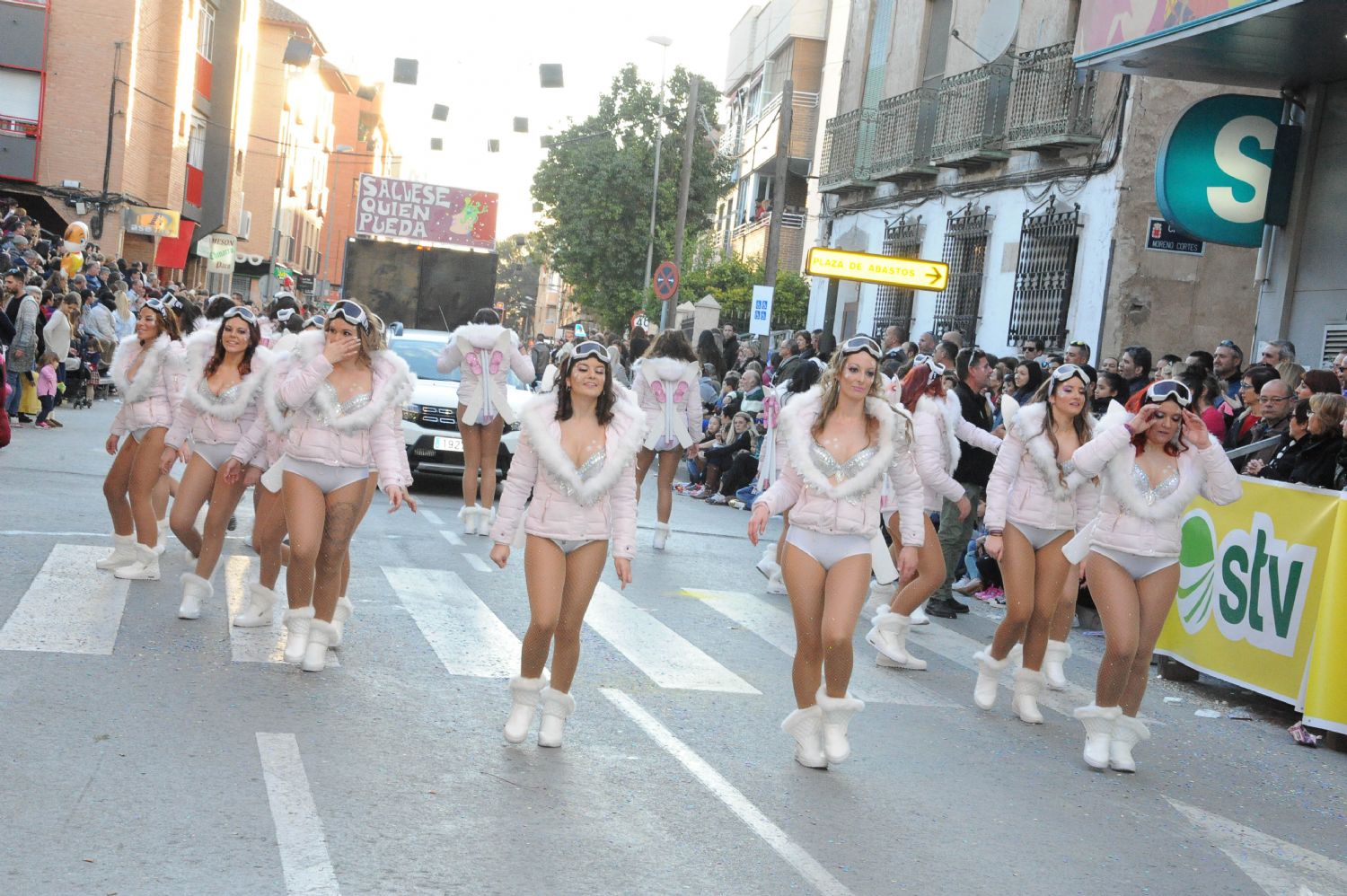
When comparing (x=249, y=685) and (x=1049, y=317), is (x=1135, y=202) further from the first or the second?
(x=249, y=685)

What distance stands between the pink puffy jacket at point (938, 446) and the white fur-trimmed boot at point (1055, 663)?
107 centimetres

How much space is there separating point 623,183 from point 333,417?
168ft

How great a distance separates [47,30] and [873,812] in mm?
40391

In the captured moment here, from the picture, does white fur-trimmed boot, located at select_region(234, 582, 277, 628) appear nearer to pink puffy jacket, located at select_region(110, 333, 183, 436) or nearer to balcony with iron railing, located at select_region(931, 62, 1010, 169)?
pink puffy jacket, located at select_region(110, 333, 183, 436)

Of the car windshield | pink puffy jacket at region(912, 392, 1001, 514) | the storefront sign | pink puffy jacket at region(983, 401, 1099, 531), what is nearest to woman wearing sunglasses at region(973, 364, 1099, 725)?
pink puffy jacket at region(983, 401, 1099, 531)

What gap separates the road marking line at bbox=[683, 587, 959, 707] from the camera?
8.95 meters

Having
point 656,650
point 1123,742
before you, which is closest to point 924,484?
point 656,650

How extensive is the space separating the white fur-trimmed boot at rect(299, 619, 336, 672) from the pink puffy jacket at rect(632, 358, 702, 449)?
264 inches

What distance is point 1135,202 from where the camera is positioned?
2009 cm

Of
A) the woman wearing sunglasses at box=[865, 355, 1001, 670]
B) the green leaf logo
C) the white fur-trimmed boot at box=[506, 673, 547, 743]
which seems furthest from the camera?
the green leaf logo

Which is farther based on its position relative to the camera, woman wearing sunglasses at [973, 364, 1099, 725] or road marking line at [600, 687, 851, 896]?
woman wearing sunglasses at [973, 364, 1099, 725]

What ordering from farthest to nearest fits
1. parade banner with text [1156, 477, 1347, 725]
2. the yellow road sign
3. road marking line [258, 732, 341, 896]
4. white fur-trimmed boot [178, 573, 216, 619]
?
the yellow road sign < parade banner with text [1156, 477, 1347, 725] < white fur-trimmed boot [178, 573, 216, 619] < road marking line [258, 732, 341, 896]

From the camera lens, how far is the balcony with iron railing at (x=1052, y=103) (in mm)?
20875

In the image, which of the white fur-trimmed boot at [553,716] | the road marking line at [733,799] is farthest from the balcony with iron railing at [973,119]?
the white fur-trimmed boot at [553,716]
